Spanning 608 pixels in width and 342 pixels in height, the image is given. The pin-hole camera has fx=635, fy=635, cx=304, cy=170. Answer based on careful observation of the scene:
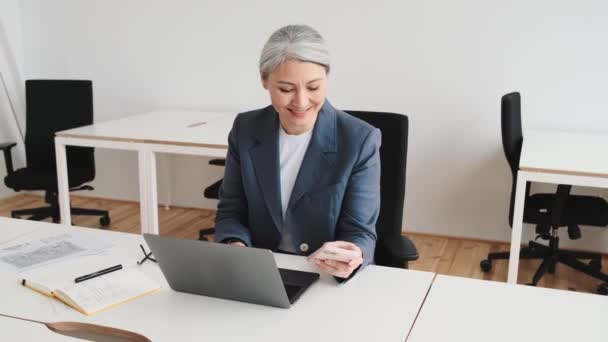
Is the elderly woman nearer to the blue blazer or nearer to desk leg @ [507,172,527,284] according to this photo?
the blue blazer

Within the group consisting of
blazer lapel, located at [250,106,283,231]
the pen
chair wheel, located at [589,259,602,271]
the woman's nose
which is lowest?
chair wheel, located at [589,259,602,271]

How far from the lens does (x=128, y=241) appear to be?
1910 millimetres

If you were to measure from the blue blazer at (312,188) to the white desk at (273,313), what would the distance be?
220 millimetres

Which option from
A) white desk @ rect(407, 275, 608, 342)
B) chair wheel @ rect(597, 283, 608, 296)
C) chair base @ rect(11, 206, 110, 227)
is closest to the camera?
white desk @ rect(407, 275, 608, 342)

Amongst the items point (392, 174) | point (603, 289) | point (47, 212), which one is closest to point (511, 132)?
point (603, 289)

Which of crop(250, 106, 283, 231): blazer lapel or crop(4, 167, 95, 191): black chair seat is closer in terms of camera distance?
crop(250, 106, 283, 231): blazer lapel

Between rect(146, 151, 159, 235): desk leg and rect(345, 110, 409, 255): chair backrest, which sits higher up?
rect(345, 110, 409, 255): chair backrest

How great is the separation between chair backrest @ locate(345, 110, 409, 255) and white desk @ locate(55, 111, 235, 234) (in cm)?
132

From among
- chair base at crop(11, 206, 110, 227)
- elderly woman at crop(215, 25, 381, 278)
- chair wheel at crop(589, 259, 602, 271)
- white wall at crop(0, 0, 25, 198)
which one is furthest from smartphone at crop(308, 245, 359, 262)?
white wall at crop(0, 0, 25, 198)

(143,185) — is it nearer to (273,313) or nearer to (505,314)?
(273,313)

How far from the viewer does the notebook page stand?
1484 mm

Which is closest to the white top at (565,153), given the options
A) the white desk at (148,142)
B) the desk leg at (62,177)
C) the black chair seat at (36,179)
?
the white desk at (148,142)

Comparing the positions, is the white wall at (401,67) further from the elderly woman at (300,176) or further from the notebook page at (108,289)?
the notebook page at (108,289)

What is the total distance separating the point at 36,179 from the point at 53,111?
0.46 meters
